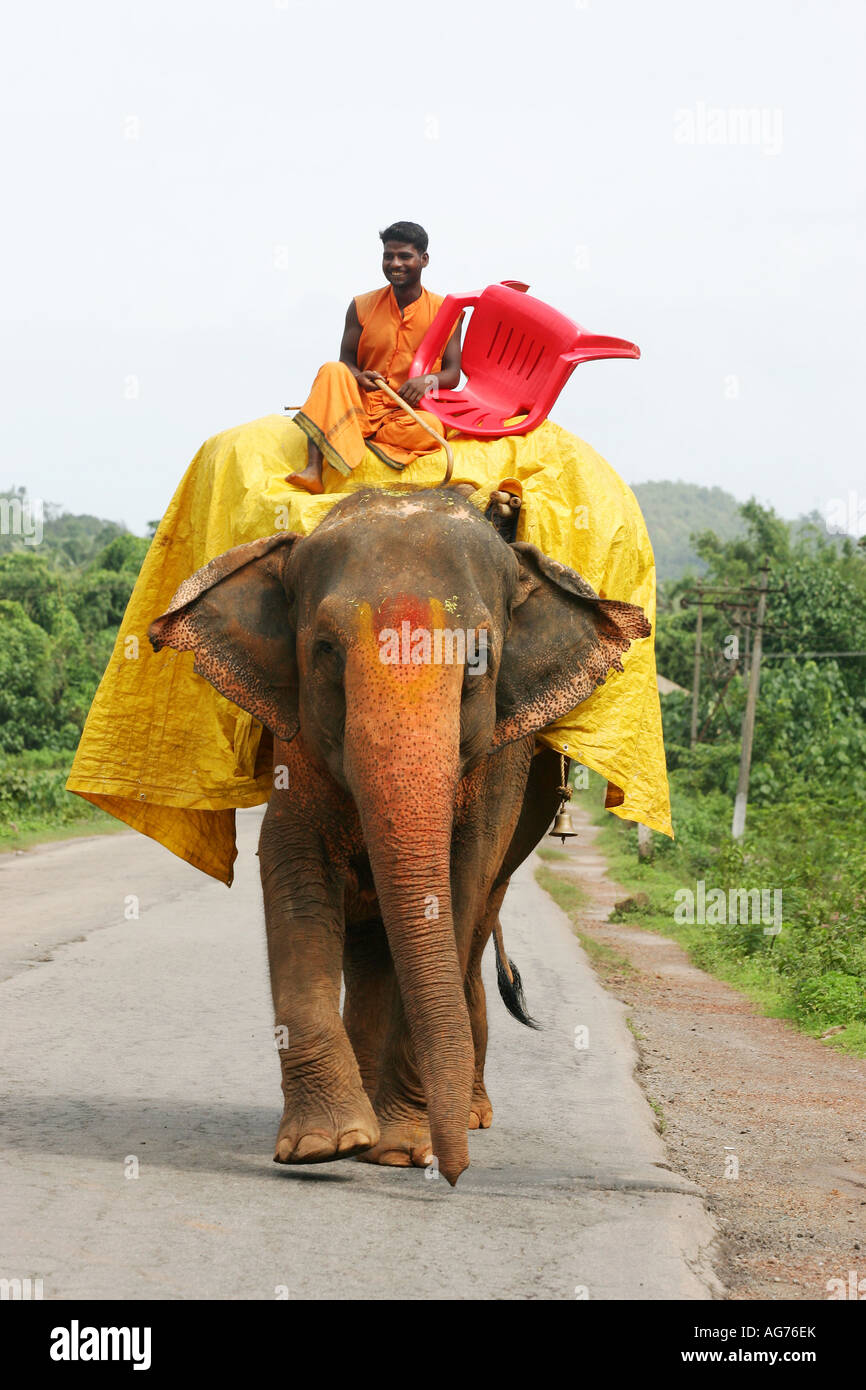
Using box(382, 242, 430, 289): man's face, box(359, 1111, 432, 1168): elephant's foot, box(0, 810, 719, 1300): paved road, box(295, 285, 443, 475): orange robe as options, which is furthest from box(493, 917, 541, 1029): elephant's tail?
box(382, 242, 430, 289): man's face

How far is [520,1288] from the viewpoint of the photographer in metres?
4.40

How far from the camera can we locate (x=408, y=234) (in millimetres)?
6727

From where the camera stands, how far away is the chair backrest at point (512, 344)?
672 cm

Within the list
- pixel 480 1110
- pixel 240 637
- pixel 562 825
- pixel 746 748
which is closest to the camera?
pixel 240 637

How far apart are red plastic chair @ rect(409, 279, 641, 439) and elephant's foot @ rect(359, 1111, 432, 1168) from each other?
2.61 meters

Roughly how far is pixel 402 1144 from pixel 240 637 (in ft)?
6.27

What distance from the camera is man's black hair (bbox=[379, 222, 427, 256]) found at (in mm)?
6730

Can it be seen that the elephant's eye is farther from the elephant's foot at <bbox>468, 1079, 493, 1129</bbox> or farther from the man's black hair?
the elephant's foot at <bbox>468, 1079, 493, 1129</bbox>

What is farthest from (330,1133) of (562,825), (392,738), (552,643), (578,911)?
(578,911)

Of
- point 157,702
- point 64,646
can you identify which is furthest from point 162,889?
point 64,646

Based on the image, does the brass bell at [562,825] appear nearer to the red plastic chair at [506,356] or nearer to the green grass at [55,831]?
the red plastic chair at [506,356]

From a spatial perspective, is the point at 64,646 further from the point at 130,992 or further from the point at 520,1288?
the point at 520,1288

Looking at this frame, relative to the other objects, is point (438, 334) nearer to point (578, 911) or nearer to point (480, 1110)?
point (480, 1110)
